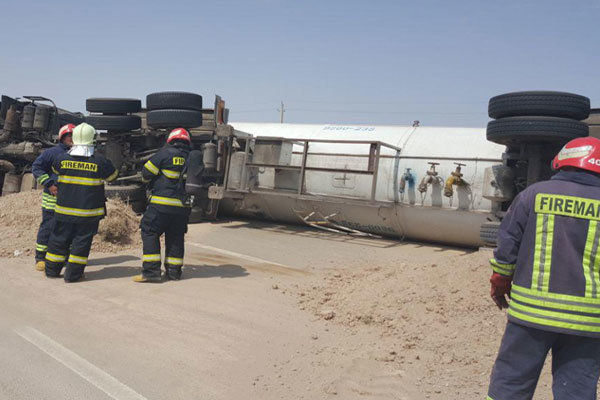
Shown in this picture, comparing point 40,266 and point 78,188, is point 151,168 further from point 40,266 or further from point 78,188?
point 40,266

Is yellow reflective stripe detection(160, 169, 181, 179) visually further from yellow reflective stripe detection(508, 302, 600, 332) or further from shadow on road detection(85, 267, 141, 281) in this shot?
yellow reflective stripe detection(508, 302, 600, 332)

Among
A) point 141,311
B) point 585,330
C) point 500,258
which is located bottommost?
point 141,311

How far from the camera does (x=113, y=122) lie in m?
12.2

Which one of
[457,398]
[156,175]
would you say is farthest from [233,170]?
[457,398]

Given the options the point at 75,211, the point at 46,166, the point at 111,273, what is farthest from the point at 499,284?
the point at 46,166

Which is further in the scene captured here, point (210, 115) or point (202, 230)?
point (210, 115)

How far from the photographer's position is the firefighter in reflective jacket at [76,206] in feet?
21.5

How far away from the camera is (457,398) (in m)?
3.83

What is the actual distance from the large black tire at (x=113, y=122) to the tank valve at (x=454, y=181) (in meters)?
7.14

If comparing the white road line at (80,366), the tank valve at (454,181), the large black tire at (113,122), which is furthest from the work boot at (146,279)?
the large black tire at (113,122)

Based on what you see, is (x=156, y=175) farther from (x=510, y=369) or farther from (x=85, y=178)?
(x=510, y=369)

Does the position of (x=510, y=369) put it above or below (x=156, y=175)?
below

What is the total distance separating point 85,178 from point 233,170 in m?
5.16

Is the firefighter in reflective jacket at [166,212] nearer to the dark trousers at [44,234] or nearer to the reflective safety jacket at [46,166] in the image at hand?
the reflective safety jacket at [46,166]
